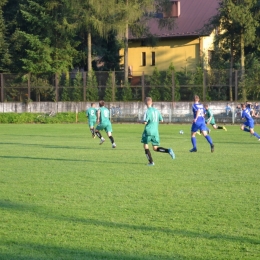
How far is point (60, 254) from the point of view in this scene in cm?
620

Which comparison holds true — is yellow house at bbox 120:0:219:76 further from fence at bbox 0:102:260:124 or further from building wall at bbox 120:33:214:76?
fence at bbox 0:102:260:124

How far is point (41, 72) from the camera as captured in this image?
50.8 meters

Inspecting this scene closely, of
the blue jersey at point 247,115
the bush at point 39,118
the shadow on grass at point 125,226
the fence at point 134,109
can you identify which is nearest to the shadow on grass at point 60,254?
the shadow on grass at point 125,226

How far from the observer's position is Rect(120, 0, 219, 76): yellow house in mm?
56000

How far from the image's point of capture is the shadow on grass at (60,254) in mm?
6055

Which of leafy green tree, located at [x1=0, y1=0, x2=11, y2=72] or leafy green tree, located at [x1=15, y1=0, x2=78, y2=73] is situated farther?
leafy green tree, located at [x1=0, y1=0, x2=11, y2=72]

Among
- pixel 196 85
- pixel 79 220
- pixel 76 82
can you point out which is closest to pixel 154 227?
pixel 79 220

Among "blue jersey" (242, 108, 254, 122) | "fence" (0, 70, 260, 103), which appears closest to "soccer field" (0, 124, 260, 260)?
"blue jersey" (242, 108, 254, 122)

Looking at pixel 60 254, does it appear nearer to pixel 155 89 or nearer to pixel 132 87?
pixel 155 89

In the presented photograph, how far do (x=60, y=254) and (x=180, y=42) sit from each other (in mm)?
52555

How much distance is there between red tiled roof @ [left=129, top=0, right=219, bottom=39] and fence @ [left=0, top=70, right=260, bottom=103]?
34.8ft

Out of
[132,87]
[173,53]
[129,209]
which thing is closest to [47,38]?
[132,87]

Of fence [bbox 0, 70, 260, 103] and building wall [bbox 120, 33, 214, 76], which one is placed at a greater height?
building wall [bbox 120, 33, 214, 76]

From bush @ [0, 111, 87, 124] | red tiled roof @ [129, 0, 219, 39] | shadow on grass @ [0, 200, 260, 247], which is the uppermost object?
red tiled roof @ [129, 0, 219, 39]
